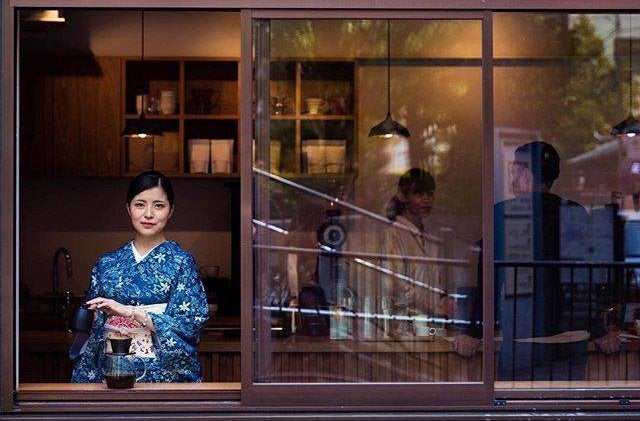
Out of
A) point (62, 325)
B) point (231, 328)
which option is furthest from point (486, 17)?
point (62, 325)

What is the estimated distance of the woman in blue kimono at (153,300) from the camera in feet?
15.8

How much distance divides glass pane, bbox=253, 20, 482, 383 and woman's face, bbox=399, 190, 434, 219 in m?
0.01

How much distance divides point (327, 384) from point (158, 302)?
2.54 feet

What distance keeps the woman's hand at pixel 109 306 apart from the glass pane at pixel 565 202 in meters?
1.41

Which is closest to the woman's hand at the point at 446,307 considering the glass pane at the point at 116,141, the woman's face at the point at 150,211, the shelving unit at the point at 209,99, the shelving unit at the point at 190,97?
the woman's face at the point at 150,211

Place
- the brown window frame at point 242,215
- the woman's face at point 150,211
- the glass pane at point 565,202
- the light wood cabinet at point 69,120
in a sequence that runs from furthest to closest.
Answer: the light wood cabinet at point 69,120 < the glass pane at point 565,202 < the woman's face at point 150,211 < the brown window frame at point 242,215

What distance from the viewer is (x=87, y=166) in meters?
7.47

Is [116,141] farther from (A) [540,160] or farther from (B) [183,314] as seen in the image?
(B) [183,314]

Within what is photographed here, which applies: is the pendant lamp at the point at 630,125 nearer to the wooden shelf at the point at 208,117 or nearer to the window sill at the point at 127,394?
the wooden shelf at the point at 208,117

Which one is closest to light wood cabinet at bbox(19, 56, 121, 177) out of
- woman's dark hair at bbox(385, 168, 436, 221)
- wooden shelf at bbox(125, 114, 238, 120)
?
wooden shelf at bbox(125, 114, 238, 120)

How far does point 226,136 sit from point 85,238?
1.09m

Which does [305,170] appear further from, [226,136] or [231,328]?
[226,136]

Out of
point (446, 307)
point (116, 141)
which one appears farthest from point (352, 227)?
point (116, 141)

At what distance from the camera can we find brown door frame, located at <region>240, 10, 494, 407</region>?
4.50 meters
